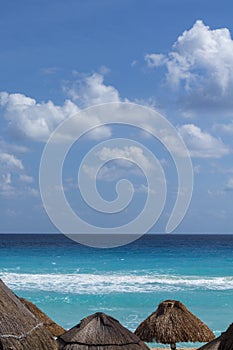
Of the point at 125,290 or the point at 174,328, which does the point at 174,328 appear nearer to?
the point at 174,328

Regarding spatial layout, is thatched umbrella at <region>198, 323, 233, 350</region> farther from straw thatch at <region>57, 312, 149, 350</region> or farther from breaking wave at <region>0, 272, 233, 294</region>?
breaking wave at <region>0, 272, 233, 294</region>

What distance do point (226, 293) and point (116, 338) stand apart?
15.4m

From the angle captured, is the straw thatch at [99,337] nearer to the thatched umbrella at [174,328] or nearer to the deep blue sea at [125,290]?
the thatched umbrella at [174,328]

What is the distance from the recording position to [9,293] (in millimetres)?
4980

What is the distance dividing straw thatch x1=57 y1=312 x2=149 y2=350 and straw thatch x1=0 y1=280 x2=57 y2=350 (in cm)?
145

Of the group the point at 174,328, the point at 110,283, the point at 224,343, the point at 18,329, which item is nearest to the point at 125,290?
the point at 110,283

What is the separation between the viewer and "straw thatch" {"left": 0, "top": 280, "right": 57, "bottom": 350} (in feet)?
15.4

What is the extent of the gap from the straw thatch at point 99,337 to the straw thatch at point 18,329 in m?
1.45

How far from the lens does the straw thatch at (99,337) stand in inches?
247

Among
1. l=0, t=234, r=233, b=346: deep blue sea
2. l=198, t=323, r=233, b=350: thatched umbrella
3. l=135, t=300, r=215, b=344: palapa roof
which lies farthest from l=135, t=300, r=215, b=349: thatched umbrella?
l=0, t=234, r=233, b=346: deep blue sea

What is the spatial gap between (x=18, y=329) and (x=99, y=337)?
1728mm

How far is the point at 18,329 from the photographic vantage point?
15.6ft

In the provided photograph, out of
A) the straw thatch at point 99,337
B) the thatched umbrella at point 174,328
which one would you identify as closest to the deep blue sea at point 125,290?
the thatched umbrella at point 174,328

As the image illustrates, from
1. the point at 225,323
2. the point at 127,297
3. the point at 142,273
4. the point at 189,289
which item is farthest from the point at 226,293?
the point at 142,273
